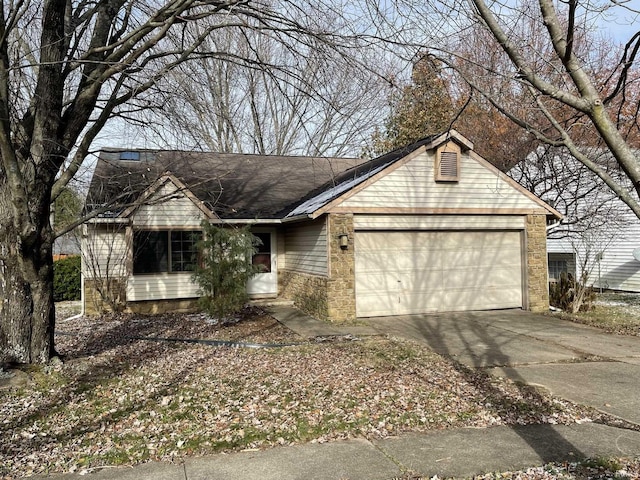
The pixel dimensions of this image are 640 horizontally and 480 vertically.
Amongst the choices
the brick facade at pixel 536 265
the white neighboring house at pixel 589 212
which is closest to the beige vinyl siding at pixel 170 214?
the brick facade at pixel 536 265

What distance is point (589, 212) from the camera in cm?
1702

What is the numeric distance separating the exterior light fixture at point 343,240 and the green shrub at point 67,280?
34.8 feet

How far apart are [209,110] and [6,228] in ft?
11.4

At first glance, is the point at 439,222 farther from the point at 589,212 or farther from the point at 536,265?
the point at 589,212

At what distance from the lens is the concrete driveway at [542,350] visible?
6.19 metres

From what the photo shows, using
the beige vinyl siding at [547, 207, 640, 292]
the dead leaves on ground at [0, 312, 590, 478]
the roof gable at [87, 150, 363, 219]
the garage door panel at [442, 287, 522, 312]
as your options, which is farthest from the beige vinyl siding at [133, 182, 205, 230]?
the beige vinyl siding at [547, 207, 640, 292]

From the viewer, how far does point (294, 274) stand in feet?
45.7

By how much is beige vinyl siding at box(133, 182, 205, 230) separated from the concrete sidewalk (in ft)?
32.1

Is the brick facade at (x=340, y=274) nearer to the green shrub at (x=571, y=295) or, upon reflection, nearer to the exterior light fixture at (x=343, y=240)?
the exterior light fixture at (x=343, y=240)

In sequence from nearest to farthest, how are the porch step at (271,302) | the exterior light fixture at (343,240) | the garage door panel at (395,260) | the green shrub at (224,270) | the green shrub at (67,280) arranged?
the green shrub at (224,270) < the exterior light fixture at (343,240) < the garage door panel at (395,260) < the porch step at (271,302) < the green shrub at (67,280)

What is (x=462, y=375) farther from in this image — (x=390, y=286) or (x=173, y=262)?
(x=173, y=262)

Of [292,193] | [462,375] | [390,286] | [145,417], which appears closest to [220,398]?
[145,417]

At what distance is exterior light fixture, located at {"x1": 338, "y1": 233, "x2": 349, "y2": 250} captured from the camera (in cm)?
1112

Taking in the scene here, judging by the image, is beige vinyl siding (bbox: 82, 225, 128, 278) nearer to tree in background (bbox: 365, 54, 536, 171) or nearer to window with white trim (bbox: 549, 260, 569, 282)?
tree in background (bbox: 365, 54, 536, 171)
